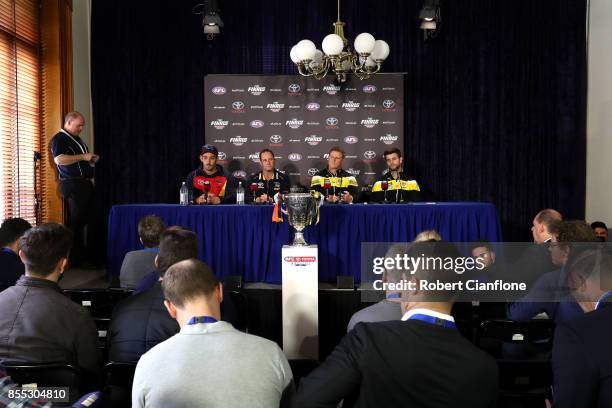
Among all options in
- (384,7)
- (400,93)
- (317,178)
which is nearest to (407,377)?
(317,178)

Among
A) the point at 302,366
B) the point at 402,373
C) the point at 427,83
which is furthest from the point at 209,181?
the point at 402,373

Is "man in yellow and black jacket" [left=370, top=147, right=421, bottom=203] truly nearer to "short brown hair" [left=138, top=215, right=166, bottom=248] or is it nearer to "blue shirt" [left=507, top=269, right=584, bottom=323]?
"short brown hair" [left=138, top=215, right=166, bottom=248]

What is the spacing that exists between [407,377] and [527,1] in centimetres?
663

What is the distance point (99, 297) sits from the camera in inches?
114

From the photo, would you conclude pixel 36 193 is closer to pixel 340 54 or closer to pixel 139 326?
pixel 340 54

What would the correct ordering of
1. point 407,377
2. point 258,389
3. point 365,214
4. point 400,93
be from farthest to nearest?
1. point 400,93
2. point 365,214
3. point 258,389
4. point 407,377

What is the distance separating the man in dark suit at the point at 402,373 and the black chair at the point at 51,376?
2.81 feet

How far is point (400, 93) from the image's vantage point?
6.85 metres

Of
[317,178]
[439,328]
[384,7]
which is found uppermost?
[384,7]

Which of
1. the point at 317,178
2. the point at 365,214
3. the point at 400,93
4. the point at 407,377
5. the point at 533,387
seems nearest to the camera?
the point at 407,377

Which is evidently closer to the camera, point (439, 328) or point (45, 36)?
point (439, 328)

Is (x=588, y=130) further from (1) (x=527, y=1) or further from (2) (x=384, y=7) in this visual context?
(2) (x=384, y=7)

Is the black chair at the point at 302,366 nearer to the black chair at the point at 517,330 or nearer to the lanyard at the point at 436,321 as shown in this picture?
the black chair at the point at 517,330

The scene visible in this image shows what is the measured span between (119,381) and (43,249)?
0.56 m
